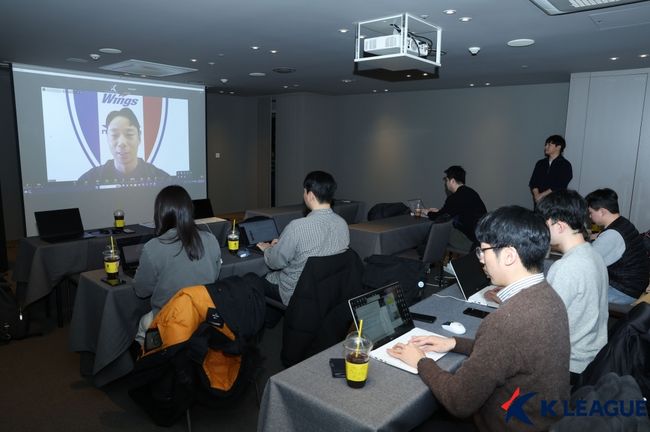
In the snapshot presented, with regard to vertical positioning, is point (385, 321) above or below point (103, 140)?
below

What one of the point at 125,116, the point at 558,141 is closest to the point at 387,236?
the point at 558,141

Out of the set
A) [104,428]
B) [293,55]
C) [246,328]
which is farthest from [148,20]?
[104,428]

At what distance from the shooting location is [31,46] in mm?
4477

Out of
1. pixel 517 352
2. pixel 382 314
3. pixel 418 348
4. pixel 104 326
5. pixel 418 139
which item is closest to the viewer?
pixel 517 352

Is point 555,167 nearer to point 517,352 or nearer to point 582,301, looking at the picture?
point 582,301

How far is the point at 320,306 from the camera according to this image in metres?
2.55

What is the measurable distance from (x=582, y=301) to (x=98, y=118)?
6351 mm

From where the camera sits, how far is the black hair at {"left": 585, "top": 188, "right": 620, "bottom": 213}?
3.00 metres

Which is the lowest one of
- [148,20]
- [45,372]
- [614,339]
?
[45,372]

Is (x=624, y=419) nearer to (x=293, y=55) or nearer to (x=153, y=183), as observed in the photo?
(x=293, y=55)

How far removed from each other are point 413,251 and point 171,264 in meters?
2.97

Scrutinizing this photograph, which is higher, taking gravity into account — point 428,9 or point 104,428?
point 428,9

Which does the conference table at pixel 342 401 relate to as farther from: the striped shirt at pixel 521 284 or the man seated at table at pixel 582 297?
the man seated at table at pixel 582 297

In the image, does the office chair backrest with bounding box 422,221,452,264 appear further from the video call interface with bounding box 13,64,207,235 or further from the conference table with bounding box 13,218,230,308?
the video call interface with bounding box 13,64,207,235
